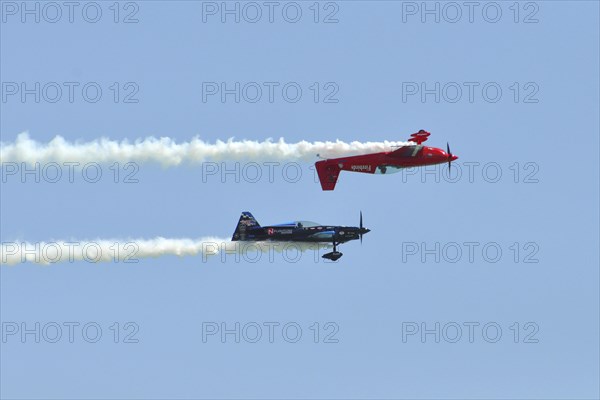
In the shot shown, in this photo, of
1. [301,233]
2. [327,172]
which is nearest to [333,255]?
[301,233]

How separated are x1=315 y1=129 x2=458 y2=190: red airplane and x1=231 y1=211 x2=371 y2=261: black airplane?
9.59 feet

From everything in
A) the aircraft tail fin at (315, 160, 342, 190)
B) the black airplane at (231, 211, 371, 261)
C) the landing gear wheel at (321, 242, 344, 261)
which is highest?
the aircraft tail fin at (315, 160, 342, 190)

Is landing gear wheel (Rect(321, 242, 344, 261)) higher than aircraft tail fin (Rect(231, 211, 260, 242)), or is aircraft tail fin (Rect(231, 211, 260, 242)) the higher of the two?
aircraft tail fin (Rect(231, 211, 260, 242))

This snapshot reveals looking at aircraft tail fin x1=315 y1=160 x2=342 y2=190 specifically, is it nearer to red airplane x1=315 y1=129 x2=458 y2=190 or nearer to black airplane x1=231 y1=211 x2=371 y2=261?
red airplane x1=315 y1=129 x2=458 y2=190

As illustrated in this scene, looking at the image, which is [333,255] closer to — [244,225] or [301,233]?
[301,233]

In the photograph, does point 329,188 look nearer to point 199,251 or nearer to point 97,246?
point 199,251

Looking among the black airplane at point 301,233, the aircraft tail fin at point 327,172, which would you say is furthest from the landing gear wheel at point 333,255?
the aircraft tail fin at point 327,172

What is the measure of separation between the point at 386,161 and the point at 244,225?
10.6 metres

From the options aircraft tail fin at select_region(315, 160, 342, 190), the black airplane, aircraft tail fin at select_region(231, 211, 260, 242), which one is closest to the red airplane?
aircraft tail fin at select_region(315, 160, 342, 190)

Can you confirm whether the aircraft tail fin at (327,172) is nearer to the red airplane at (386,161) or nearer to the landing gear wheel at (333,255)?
the red airplane at (386,161)

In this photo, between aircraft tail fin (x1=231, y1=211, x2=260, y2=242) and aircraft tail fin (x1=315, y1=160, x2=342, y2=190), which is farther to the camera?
aircraft tail fin (x1=231, y1=211, x2=260, y2=242)

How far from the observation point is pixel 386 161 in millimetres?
82188

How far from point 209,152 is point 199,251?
718 centimetres

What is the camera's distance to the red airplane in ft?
268
